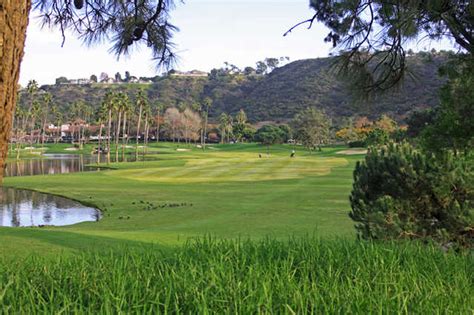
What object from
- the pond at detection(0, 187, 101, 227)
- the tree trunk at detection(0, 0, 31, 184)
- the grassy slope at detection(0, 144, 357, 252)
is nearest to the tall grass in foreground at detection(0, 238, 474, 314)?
the tree trunk at detection(0, 0, 31, 184)

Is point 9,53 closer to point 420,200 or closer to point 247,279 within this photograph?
point 247,279

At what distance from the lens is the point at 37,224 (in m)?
24.3

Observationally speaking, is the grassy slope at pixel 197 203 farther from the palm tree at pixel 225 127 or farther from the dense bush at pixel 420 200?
the palm tree at pixel 225 127

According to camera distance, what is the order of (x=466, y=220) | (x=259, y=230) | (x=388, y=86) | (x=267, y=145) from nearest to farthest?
(x=388, y=86) → (x=466, y=220) → (x=259, y=230) → (x=267, y=145)

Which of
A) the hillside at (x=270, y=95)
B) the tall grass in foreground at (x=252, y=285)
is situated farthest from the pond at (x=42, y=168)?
the tall grass in foreground at (x=252, y=285)

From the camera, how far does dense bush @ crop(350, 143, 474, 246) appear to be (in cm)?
884

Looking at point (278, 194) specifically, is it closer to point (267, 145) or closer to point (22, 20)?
point (22, 20)

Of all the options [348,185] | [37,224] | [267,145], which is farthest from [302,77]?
[37,224]

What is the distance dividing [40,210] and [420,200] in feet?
81.6

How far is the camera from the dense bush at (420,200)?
29.0 ft

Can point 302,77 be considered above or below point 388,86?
above

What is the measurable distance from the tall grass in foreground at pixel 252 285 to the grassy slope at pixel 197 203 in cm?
285

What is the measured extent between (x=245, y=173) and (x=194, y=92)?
140 meters

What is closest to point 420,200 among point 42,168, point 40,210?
point 40,210
